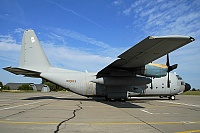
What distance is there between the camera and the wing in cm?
1004

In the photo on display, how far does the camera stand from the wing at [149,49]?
10.0 m

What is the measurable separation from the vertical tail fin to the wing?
795 centimetres

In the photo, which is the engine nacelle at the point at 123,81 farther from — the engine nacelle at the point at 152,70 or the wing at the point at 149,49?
the wing at the point at 149,49

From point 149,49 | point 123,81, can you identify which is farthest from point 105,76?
point 149,49

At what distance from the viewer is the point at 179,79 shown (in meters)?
22.8

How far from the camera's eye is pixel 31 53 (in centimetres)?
1981

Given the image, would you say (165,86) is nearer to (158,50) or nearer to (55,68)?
(158,50)

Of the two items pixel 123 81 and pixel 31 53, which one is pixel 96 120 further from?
pixel 31 53

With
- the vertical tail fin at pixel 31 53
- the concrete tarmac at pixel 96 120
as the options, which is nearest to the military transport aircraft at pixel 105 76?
the vertical tail fin at pixel 31 53

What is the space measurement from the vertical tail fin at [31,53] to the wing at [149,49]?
795 cm

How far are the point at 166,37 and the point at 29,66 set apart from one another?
1502 cm

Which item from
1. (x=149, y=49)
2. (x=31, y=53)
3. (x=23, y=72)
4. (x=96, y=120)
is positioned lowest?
(x=96, y=120)

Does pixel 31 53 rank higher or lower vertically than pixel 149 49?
higher

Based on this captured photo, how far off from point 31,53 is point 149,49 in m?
13.2
